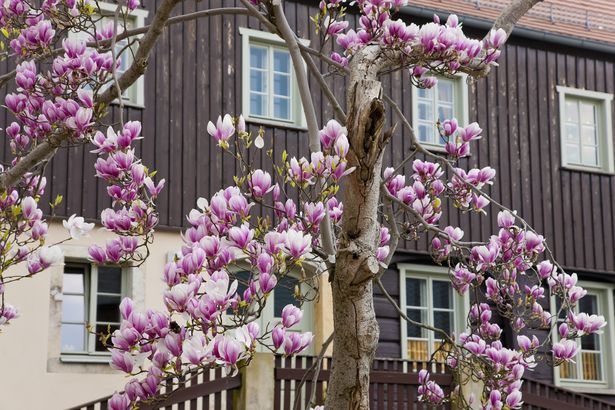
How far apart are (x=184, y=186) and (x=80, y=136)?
10705 mm

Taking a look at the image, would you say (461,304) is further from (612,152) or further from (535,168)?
(612,152)

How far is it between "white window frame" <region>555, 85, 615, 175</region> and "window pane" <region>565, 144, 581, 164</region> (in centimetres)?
10

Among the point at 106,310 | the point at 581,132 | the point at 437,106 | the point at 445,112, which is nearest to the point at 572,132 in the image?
the point at 581,132

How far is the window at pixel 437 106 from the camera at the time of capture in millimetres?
20641

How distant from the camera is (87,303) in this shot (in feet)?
56.6

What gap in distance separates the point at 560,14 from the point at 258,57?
21.4 feet

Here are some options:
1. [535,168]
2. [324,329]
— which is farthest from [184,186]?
[535,168]

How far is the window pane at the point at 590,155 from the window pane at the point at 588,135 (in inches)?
4.2

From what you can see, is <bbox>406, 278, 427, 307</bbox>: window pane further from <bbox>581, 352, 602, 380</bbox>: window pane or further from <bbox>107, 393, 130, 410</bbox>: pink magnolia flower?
<bbox>107, 393, 130, 410</bbox>: pink magnolia flower

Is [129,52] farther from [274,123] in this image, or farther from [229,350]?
[229,350]

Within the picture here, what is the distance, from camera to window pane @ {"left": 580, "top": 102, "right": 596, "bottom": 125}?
73.1 feet

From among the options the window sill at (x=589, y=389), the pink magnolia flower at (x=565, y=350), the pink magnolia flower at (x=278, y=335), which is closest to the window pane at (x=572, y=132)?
the window sill at (x=589, y=389)

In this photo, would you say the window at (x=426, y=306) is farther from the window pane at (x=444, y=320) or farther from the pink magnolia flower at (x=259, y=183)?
the pink magnolia flower at (x=259, y=183)

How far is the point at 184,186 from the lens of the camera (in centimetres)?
1816
